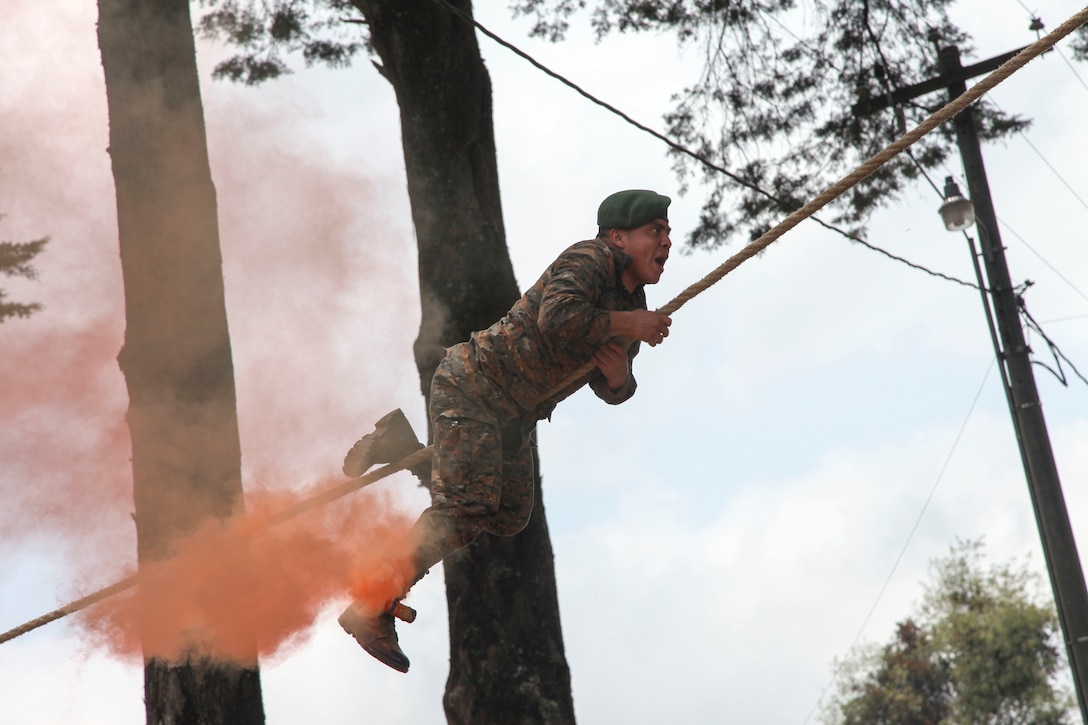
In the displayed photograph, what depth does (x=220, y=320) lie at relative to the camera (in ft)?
21.1

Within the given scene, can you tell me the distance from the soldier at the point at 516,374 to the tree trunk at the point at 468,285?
2151mm

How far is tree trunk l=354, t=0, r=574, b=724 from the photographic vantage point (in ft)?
21.8

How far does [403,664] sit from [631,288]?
69.3 inches

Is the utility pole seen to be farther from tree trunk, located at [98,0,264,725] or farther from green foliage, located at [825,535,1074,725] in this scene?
green foliage, located at [825,535,1074,725]

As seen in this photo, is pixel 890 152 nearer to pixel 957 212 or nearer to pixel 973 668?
pixel 957 212

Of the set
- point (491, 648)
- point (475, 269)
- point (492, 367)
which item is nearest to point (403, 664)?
point (492, 367)

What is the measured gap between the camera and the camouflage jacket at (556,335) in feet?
14.2

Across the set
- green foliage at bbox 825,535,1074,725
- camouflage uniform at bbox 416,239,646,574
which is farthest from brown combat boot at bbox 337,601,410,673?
green foliage at bbox 825,535,1074,725

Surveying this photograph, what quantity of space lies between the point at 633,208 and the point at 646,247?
0.54ft

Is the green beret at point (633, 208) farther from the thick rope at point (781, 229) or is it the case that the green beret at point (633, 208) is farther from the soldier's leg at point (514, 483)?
the soldier's leg at point (514, 483)

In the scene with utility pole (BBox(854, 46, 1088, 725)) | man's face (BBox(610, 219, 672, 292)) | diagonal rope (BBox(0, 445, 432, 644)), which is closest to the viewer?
man's face (BBox(610, 219, 672, 292))

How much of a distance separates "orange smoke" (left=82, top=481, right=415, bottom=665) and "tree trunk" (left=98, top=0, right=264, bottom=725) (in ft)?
0.36

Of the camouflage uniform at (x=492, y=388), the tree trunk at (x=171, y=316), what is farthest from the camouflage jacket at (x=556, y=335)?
the tree trunk at (x=171, y=316)

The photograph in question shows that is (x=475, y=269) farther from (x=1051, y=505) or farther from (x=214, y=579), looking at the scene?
(x=1051, y=505)
